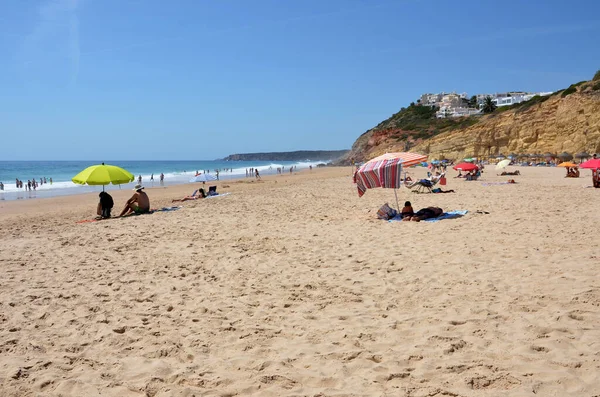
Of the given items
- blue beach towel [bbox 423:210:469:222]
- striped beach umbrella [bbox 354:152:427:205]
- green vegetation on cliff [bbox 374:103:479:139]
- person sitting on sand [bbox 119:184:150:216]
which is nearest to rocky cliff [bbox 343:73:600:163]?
green vegetation on cliff [bbox 374:103:479:139]

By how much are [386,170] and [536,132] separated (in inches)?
1575

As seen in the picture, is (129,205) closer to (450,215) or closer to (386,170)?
(386,170)

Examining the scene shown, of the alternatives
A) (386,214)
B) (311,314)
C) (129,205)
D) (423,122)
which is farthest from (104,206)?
(423,122)

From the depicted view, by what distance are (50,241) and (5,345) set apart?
17.6ft

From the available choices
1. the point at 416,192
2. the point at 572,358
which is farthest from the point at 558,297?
the point at 416,192

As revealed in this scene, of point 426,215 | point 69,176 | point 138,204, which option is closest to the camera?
point 426,215

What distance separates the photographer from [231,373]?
128 inches

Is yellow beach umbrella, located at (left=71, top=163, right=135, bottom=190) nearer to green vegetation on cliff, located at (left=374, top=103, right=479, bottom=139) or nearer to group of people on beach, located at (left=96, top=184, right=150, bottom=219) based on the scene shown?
group of people on beach, located at (left=96, top=184, right=150, bottom=219)

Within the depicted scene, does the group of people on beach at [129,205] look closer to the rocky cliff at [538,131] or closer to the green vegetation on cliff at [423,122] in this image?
the rocky cliff at [538,131]

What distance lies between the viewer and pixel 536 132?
1681 inches

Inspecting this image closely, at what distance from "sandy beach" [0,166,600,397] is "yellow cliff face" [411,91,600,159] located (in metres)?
34.6

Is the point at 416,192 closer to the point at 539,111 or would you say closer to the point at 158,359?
the point at 158,359

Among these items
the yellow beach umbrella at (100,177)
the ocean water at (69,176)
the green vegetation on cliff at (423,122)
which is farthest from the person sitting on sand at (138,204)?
the green vegetation on cliff at (423,122)

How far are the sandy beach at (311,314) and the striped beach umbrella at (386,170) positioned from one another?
4.89 feet
